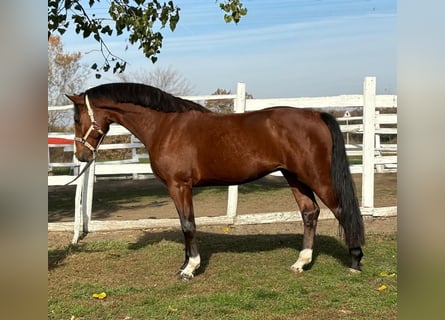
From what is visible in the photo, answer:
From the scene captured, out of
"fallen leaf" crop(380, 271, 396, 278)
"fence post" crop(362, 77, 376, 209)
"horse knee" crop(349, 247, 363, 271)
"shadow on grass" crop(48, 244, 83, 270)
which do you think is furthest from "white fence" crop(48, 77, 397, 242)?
"fallen leaf" crop(380, 271, 396, 278)

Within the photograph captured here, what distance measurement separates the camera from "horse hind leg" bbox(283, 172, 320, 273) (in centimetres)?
486

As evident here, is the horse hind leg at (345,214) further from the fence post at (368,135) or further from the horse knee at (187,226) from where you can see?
the fence post at (368,135)

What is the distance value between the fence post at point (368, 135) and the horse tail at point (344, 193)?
9.02ft

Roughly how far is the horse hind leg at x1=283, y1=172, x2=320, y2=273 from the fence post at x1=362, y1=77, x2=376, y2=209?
2307 mm

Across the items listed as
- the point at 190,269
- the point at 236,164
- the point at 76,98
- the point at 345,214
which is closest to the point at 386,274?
the point at 345,214

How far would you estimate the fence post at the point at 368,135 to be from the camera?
7.08 m

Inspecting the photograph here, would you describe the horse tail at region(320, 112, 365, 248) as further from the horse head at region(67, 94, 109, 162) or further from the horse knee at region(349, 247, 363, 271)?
the horse head at region(67, 94, 109, 162)

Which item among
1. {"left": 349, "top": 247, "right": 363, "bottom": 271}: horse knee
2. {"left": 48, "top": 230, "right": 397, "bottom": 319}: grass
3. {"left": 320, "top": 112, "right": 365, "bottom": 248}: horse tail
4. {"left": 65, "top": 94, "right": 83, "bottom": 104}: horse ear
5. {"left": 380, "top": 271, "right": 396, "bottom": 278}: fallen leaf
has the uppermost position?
{"left": 65, "top": 94, "right": 83, "bottom": 104}: horse ear

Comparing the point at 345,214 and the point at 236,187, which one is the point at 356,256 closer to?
the point at 345,214

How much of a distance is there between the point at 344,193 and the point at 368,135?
9.49 feet

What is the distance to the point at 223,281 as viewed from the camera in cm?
450

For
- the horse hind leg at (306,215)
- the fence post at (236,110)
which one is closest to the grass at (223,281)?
the horse hind leg at (306,215)
